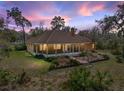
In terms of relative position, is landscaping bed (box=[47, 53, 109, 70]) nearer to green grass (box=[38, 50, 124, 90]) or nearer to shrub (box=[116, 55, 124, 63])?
green grass (box=[38, 50, 124, 90])

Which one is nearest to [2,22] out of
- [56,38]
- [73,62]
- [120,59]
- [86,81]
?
[73,62]

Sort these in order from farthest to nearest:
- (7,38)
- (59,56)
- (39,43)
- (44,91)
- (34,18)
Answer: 1. (39,43)
2. (59,56)
3. (34,18)
4. (7,38)
5. (44,91)

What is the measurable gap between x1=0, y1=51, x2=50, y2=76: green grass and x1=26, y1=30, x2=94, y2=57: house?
1.53 ft

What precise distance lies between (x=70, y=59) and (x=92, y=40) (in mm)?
1094

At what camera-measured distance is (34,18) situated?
8.23 m

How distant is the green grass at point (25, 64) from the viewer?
26.6 feet

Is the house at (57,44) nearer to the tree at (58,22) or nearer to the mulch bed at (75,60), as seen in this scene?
the mulch bed at (75,60)

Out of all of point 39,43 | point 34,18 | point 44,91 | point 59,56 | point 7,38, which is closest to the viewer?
point 44,91

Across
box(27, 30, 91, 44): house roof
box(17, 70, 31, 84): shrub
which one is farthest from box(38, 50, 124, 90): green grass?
box(27, 30, 91, 44): house roof

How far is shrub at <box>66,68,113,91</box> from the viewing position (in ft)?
22.5

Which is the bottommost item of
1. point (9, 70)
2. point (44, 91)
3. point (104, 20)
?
point (44, 91)

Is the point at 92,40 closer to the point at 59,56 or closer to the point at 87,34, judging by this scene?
the point at 87,34

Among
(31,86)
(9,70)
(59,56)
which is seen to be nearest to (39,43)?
(59,56)

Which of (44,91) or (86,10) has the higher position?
(86,10)
